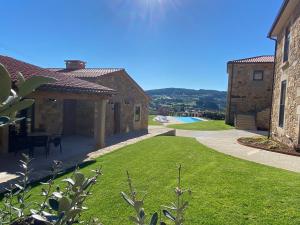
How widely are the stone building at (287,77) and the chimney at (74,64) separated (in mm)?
13086

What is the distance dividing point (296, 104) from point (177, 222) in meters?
11.0

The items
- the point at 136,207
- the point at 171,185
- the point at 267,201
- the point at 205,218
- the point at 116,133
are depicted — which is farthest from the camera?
the point at 116,133

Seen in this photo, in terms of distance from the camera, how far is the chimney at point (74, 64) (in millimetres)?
21703

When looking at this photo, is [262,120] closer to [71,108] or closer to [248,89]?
[248,89]

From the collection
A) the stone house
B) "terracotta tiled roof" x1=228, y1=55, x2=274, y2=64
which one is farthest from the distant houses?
"terracotta tiled roof" x1=228, y1=55, x2=274, y2=64

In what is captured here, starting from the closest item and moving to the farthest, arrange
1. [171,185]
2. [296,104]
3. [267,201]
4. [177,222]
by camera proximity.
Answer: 1. [177,222]
2. [267,201]
3. [171,185]
4. [296,104]

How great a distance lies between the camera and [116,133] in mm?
19422

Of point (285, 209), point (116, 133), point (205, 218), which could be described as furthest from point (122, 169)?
point (116, 133)

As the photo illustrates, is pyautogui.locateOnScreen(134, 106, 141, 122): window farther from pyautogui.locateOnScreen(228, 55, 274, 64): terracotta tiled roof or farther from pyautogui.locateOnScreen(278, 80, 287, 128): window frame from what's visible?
pyautogui.locateOnScreen(278, 80, 287, 128): window frame

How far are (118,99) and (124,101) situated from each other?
0.85m

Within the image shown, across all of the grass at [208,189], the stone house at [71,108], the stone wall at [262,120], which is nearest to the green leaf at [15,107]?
the grass at [208,189]

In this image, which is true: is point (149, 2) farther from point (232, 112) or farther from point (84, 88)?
→ point (232, 112)

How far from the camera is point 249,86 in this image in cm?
2495

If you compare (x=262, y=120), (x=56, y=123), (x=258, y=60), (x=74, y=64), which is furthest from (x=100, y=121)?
(x=258, y=60)
